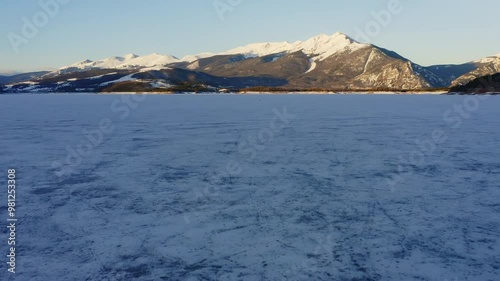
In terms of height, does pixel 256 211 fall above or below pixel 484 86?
below

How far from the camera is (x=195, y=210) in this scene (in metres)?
8.75

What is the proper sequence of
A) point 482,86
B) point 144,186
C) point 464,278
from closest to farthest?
1. point 464,278
2. point 144,186
3. point 482,86

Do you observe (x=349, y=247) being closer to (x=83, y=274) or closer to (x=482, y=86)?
(x=83, y=274)

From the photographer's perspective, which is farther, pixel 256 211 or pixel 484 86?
pixel 484 86

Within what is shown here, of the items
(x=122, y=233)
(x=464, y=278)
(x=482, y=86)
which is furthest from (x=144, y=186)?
(x=482, y=86)

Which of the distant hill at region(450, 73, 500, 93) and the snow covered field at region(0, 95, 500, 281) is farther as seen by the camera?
the distant hill at region(450, 73, 500, 93)

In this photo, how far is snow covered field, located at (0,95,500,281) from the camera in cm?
611

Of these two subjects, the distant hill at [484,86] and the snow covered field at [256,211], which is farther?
the distant hill at [484,86]

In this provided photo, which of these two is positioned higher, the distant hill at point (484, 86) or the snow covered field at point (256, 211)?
the distant hill at point (484, 86)

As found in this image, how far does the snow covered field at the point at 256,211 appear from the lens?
6105mm

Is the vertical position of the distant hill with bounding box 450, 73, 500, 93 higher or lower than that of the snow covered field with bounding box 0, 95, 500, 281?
higher

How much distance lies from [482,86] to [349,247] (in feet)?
361

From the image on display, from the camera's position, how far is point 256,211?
8656 millimetres

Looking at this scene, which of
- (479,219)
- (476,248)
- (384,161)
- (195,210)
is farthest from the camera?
(384,161)
